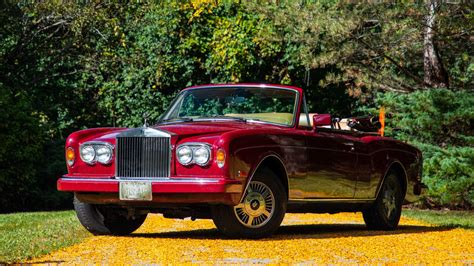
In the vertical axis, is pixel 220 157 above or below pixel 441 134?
above

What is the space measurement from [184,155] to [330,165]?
7.15 feet

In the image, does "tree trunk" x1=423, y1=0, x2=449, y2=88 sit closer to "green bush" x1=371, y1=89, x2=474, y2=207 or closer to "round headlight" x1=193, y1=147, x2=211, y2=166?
"green bush" x1=371, y1=89, x2=474, y2=207

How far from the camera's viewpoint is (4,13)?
22.0 meters

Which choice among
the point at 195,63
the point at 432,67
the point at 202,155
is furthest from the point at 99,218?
the point at 195,63

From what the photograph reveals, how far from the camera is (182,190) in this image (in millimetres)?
10172

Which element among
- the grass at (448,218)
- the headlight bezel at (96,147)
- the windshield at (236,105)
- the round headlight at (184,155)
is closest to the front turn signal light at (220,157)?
the round headlight at (184,155)

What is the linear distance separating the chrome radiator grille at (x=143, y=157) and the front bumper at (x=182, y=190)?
14 centimetres

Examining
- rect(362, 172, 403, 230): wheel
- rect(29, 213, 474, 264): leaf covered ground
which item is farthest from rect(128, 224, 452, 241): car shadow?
rect(362, 172, 403, 230): wheel

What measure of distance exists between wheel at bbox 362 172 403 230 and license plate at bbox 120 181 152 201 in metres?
3.68

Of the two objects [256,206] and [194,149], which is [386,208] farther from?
[194,149]

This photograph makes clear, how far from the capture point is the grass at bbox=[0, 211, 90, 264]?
30.9 feet

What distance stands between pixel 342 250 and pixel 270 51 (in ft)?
43.9

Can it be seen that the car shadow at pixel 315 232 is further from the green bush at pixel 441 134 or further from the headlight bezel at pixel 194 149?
the green bush at pixel 441 134

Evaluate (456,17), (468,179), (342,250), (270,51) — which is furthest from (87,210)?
(270,51)
